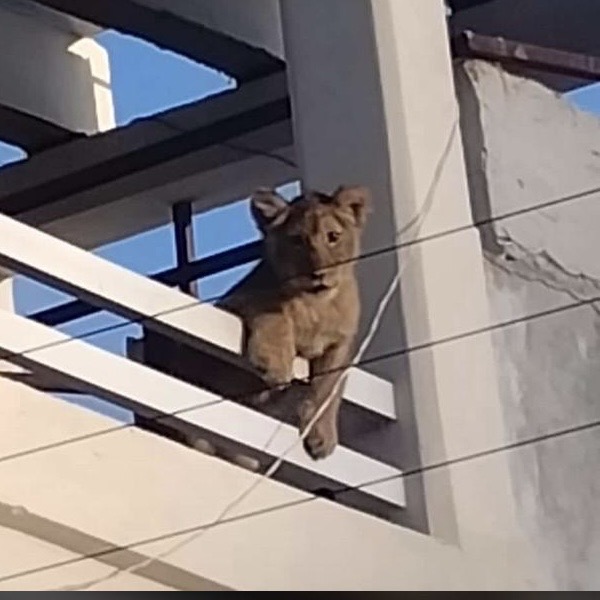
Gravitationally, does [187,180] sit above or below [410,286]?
above

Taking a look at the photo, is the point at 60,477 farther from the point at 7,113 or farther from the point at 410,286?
the point at 7,113

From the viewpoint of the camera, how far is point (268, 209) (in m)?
5.49

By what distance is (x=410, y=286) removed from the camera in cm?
534

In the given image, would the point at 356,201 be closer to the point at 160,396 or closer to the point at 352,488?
the point at 352,488

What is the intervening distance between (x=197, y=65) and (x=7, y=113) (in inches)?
21.2

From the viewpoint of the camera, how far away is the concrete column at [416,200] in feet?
17.4

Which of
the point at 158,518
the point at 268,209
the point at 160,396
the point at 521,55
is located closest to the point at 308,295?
the point at 268,209

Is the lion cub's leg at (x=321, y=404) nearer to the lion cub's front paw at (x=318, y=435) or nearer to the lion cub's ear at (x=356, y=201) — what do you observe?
the lion cub's front paw at (x=318, y=435)

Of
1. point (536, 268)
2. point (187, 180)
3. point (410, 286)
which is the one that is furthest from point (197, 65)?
→ point (410, 286)

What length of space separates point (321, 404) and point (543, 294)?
1.16 m

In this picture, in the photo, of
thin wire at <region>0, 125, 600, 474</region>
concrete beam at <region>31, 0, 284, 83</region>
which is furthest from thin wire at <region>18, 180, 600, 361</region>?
concrete beam at <region>31, 0, 284, 83</region>

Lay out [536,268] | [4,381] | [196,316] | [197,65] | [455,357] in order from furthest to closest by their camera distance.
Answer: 1. [197,65]
2. [536,268]
3. [455,357]
4. [196,316]
5. [4,381]

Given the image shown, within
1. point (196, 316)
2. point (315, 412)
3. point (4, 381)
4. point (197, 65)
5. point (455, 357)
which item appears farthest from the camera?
point (197, 65)

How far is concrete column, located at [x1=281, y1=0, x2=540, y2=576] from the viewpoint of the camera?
531 centimetres
